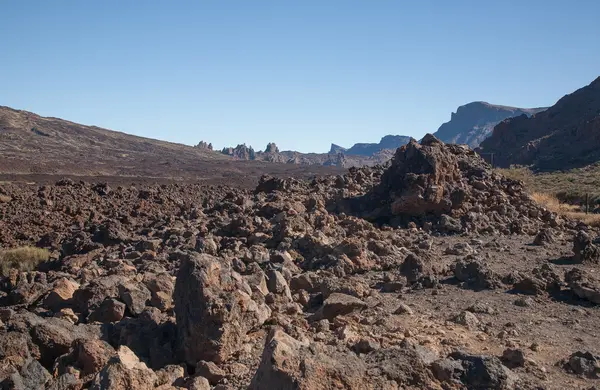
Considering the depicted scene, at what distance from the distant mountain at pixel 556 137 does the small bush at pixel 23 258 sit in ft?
150

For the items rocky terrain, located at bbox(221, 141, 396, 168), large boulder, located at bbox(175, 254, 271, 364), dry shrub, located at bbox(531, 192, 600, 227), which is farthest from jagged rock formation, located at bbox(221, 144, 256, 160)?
large boulder, located at bbox(175, 254, 271, 364)

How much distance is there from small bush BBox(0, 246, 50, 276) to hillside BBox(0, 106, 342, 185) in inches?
1345

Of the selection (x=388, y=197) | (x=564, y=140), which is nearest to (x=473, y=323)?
(x=388, y=197)

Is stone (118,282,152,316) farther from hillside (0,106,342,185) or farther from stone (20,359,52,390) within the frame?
hillside (0,106,342,185)

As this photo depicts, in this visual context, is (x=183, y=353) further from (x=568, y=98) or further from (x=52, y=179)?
(x=568, y=98)

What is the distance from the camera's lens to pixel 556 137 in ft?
198

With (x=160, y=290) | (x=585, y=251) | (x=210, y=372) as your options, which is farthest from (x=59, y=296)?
(x=585, y=251)

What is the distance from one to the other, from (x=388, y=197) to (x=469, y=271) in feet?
21.0

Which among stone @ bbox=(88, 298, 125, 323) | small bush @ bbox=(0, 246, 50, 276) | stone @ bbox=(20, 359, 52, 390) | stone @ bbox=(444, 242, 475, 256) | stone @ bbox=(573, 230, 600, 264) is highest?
stone @ bbox=(573, 230, 600, 264)

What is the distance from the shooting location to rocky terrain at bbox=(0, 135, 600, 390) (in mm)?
4457

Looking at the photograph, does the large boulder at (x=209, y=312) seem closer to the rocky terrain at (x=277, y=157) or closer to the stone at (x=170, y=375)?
the stone at (x=170, y=375)

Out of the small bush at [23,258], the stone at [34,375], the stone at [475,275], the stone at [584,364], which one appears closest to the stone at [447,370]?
the stone at [584,364]

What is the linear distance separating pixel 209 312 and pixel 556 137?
62336 mm

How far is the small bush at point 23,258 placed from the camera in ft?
44.7
